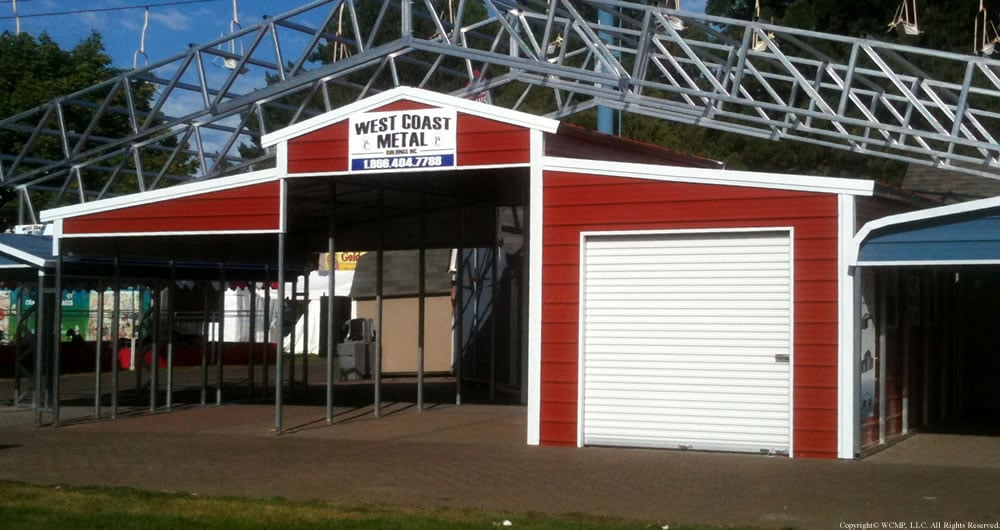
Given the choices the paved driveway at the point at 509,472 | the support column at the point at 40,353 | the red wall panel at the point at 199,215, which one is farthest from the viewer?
the support column at the point at 40,353

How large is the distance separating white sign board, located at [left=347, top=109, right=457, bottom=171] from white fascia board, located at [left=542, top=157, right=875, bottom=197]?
57.2 inches

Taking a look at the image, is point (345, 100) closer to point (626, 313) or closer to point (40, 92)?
point (40, 92)

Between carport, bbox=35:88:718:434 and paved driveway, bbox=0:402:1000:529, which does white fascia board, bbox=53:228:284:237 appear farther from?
paved driveway, bbox=0:402:1000:529

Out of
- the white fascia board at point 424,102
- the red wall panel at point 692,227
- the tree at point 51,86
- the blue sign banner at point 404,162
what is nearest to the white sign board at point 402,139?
the blue sign banner at point 404,162

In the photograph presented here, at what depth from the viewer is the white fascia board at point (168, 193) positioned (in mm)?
16828

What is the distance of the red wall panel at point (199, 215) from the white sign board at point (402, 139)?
1470 mm

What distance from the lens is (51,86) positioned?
47.8 metres

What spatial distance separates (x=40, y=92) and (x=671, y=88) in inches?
1422

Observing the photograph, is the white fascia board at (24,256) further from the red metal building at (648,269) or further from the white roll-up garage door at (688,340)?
the white roll-up garage door at (688,340)

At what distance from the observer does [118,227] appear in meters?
17.8

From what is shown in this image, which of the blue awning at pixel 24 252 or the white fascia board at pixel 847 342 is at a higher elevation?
the blue awning at pixel 24 252

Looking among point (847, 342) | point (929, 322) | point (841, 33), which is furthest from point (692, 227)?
point (841, 33)

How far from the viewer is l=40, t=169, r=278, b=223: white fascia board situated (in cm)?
1683

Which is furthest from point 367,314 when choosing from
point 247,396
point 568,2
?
point 568,2
